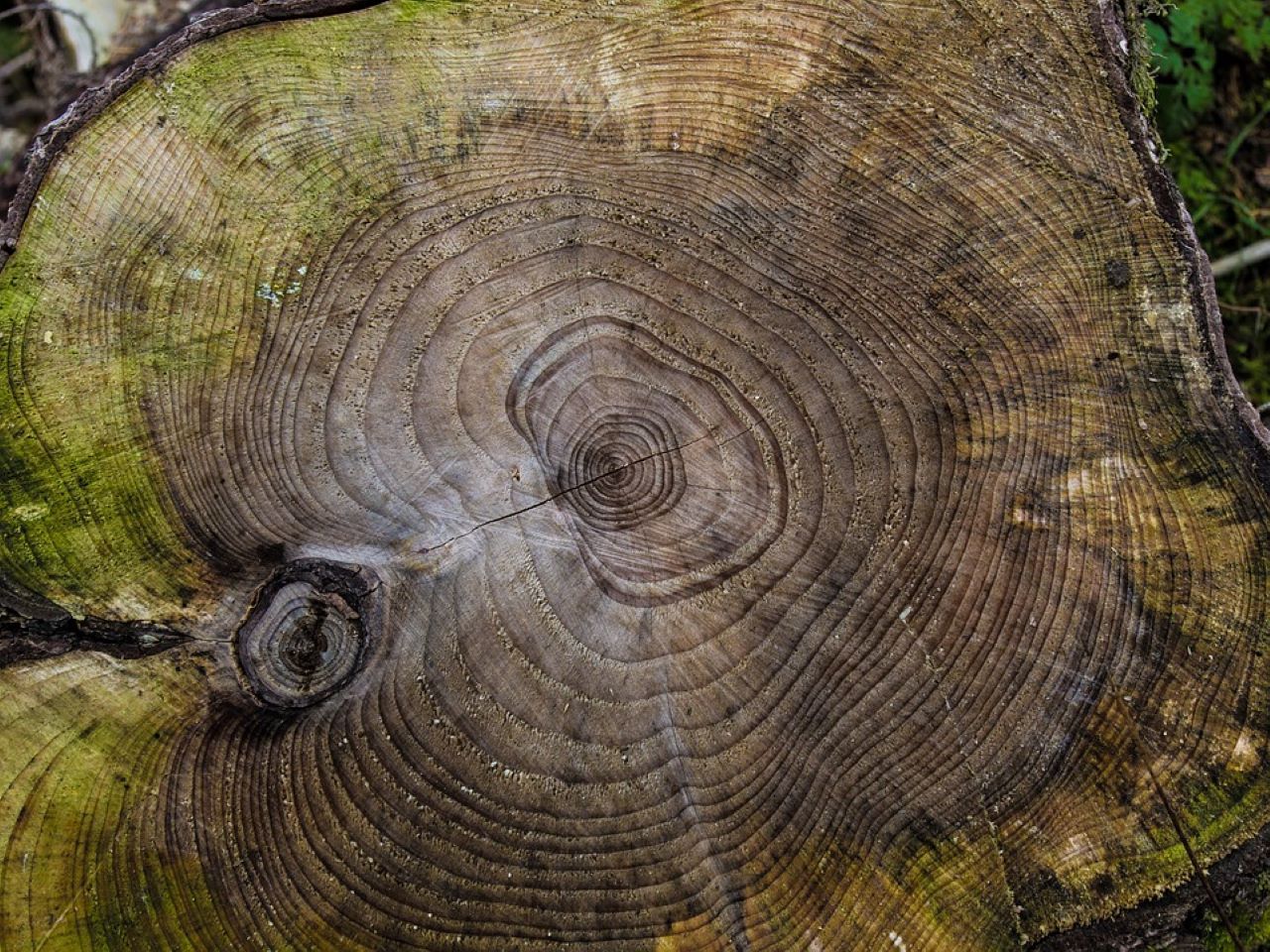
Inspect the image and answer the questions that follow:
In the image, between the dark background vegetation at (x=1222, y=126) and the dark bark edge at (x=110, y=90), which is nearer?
the dark bark edge at (x=110, y=90)

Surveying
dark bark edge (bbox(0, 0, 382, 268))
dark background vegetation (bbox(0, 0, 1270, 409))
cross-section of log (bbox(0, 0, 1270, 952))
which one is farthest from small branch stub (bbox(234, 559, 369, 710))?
dark background vegetation (bbox(0, 0, 1270, 409))

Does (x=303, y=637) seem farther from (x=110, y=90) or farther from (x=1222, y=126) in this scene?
(x=1222, y=126)

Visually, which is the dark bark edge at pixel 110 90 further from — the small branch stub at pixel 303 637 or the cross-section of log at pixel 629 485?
the small branch stub at pixel 303 637

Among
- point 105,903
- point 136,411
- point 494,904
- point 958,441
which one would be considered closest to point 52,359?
point 136,411

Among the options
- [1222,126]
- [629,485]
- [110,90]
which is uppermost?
[110,90]

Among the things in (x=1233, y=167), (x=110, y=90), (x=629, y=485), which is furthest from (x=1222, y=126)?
(x=110, y=90)

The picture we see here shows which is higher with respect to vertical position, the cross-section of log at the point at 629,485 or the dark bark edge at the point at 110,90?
the dark bark edge at the point at 110,90

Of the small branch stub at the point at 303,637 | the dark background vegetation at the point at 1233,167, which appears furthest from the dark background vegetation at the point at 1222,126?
the small branch stub at the point at 303,637

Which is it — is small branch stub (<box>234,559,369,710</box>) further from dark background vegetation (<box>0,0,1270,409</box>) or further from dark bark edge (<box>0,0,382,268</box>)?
dark background vegetation (<box>0,0,1270,409</box>)

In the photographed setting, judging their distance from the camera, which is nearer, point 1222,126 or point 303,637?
point 303,637
